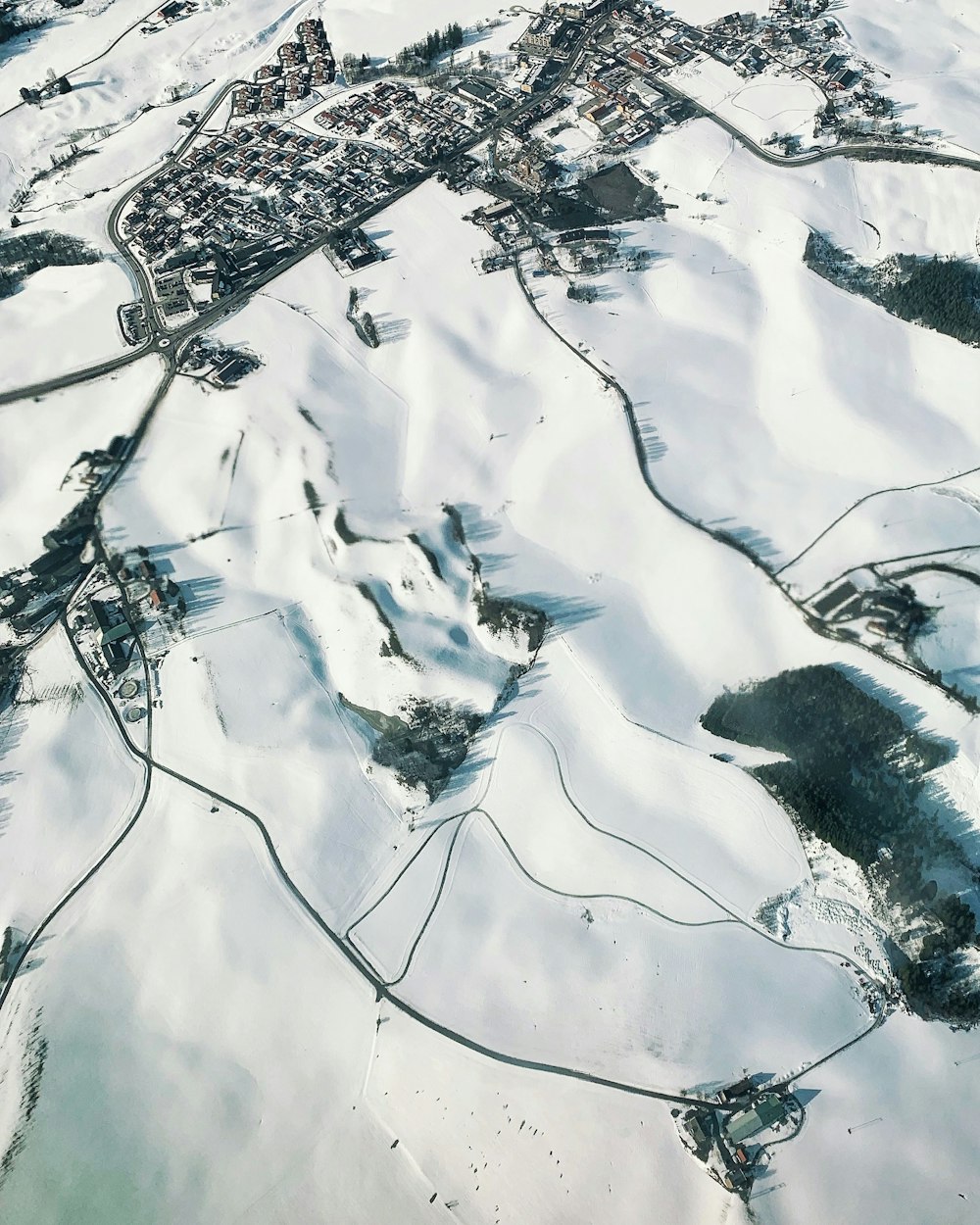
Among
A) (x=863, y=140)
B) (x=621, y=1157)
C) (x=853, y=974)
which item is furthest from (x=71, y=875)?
(x=863, y=140)

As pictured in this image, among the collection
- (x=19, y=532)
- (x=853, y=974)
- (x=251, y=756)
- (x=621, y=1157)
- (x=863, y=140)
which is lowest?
(x=621, y=1157)

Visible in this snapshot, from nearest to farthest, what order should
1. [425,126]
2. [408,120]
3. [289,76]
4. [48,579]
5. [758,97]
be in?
[48,579]
[758,97]
[425,126]
[408,120]
[289,76]

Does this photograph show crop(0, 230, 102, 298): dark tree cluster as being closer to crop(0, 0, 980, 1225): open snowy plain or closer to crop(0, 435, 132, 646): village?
crop(0, 0, 980, 1225): open snowy plain

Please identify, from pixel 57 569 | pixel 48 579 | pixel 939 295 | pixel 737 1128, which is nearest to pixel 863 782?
pixel 737 1128

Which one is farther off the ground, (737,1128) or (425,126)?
(425,126)

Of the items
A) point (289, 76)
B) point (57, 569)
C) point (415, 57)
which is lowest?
point (57, 569)

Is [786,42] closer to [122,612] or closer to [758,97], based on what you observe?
[758,97]

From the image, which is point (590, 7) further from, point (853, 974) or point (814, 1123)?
point (814, 1123)
